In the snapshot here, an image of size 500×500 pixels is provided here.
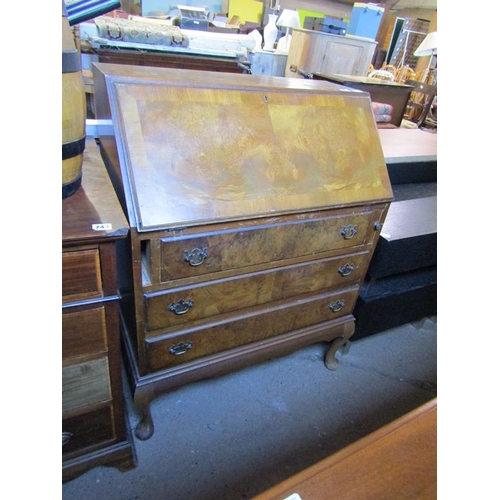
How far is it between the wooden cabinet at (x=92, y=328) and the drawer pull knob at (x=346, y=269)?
82cm

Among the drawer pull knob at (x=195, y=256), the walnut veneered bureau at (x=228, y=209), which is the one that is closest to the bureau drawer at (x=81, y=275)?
the walnut veneered bureau at (x=228, y=209)

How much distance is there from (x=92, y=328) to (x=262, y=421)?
0.89 m

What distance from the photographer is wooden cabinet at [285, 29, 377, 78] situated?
3.61 meters

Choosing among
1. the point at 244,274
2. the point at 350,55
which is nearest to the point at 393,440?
the point at 244,274

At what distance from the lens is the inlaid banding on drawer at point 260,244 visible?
2.93ft

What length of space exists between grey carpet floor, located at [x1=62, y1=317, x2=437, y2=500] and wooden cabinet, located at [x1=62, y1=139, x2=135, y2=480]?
13 centimetres

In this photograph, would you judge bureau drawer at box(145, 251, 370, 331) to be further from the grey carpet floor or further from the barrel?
the grey carpet floor

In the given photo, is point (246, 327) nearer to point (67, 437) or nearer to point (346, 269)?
point (346, 269)

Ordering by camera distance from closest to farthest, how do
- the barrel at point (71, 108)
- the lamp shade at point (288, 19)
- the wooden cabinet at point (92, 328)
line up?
the barrel at point (71, 108) → the wooden cabinet at point (92, 328) → the lamp shade at point (288, 19)

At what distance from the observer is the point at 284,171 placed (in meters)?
1.00

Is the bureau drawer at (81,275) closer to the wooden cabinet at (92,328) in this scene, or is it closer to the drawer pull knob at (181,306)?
the wooden cabinet at (92,328)

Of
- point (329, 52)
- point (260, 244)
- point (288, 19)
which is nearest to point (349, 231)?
point (260, 244)
